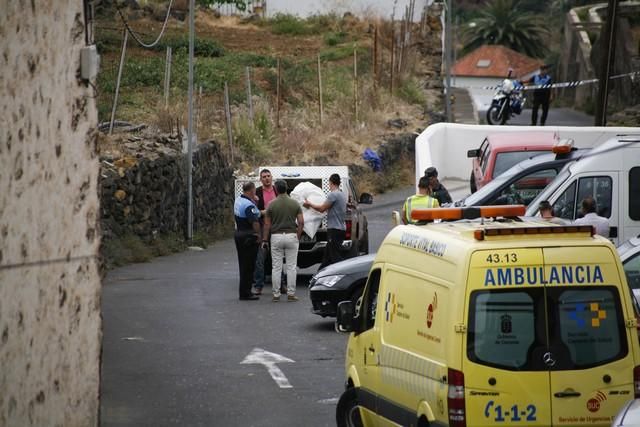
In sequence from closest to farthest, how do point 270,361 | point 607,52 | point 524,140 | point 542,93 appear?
point 270,361 < point 524,140 < point 607,52 < point 542,93

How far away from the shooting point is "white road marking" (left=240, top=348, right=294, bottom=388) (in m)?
15.4

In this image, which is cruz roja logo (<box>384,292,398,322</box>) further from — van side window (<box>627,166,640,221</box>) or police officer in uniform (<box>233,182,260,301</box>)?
police officer in uniform (<box>233,182,260,301</box>)

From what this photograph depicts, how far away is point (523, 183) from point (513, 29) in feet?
265

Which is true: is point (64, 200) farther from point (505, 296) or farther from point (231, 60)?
point (231, 60)

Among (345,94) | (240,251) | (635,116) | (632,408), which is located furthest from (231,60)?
(632,408)

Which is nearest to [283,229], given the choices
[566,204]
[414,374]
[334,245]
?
[334,245]

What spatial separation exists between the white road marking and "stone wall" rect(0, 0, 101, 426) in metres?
3.67

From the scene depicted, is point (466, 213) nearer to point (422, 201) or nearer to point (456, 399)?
point (456, 399)

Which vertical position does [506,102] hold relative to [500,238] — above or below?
below

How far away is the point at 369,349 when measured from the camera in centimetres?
1140

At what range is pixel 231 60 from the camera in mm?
46906

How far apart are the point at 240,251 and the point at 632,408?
502 inches

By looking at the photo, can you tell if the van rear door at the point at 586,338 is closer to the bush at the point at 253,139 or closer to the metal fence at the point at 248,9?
the bush at the point at 253,139

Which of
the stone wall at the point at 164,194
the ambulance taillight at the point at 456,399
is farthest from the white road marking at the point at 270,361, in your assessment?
the stone wall at the point at 164,194
